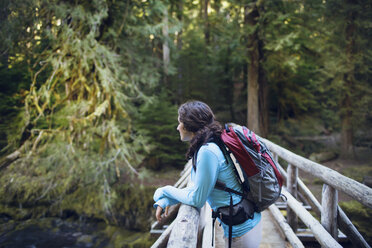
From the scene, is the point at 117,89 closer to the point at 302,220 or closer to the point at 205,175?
the point at 302,220

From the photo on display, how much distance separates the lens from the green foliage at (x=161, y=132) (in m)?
11.0

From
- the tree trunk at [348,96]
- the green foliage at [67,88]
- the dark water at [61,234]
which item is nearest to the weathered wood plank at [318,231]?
the green foliage at [67,88]

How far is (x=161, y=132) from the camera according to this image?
1159 centimetres

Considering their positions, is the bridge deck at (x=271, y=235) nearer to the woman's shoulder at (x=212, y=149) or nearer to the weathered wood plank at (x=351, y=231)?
the weathered wood plank at (x=351, y=231)

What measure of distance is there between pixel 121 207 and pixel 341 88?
1036cm

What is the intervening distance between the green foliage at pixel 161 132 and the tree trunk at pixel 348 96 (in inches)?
278

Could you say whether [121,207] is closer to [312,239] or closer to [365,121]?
[312,239]

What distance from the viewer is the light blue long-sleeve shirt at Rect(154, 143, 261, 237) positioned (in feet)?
4.70

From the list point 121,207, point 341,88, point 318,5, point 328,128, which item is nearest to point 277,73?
point 341,88

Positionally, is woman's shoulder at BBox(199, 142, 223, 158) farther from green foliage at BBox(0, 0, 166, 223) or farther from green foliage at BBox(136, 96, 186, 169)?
green foliage at BBox(136, 96, 186, 169)

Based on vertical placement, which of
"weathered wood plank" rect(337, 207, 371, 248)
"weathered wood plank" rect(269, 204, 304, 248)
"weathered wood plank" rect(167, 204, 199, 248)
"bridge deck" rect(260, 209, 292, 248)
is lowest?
"bridge deck" rect(260, 209, 292, 248)

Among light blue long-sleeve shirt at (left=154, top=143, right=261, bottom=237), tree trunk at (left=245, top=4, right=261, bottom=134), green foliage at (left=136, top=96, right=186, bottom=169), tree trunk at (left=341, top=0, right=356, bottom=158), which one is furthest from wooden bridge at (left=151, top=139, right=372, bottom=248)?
tree trunk at (left=341, top=0, right=356, bottom=158)

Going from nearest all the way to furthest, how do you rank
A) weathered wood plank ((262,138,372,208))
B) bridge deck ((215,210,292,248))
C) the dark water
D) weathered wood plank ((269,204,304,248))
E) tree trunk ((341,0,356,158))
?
1. weathered wood plank ((262,138,372,208))
2. weathered wood plank ((269,204,304,248))
3. bridge deck ((215,210,292,248))
4. the dark water
5. tree trunk ((341,0,356,158))

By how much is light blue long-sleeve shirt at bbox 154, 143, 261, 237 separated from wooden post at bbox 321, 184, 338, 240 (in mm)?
1227
